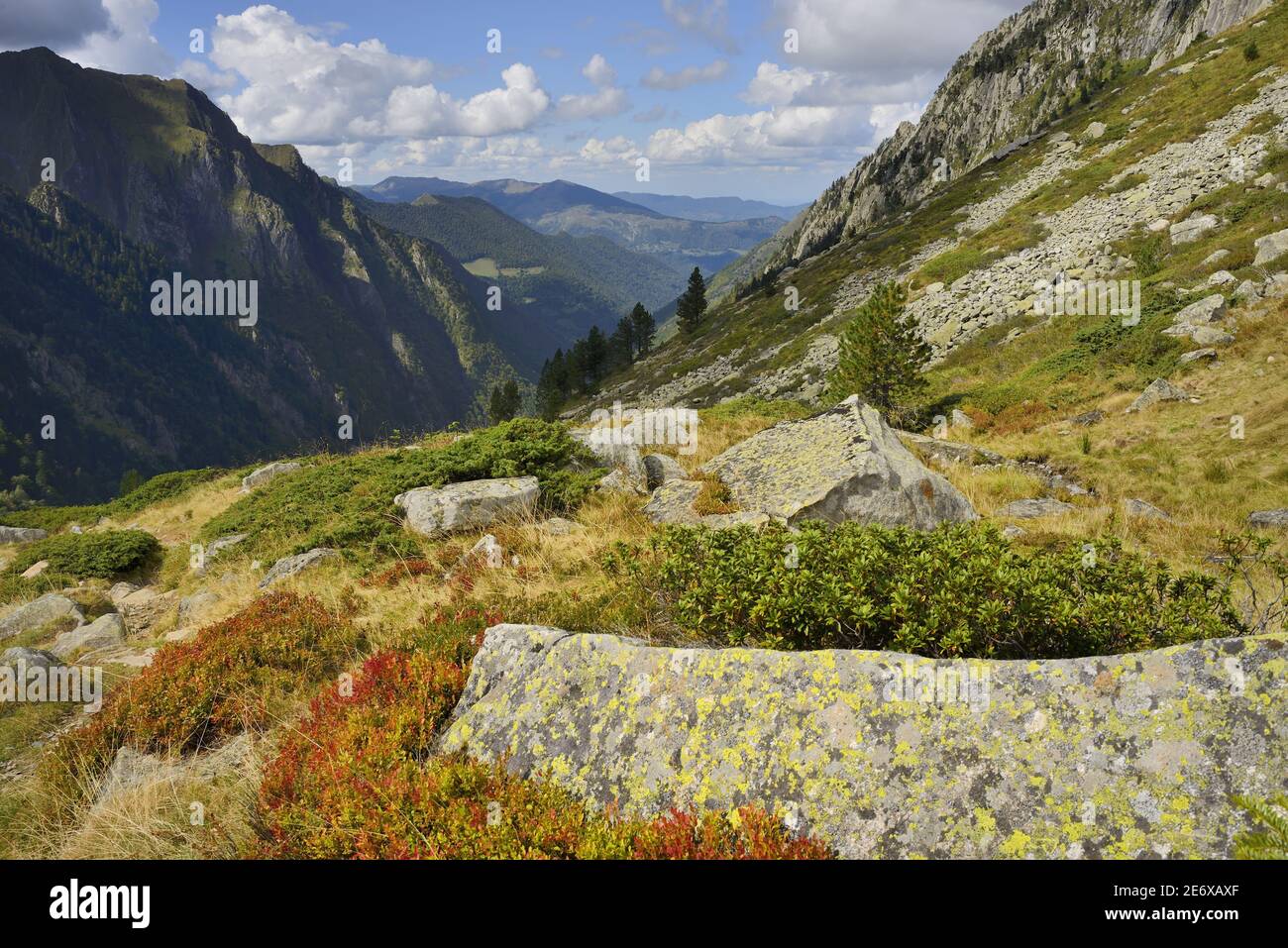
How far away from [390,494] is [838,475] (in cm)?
936

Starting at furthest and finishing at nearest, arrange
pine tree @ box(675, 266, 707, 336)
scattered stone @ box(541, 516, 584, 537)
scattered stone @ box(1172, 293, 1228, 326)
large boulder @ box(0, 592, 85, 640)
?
pine tree @ box(675, 266, 707, 336) < scattered stone @ box(1172, 293, 1228, 326) < large boulder @ box(0, 592, 85, 640) < scattered stone @ box(541, 516, 584, 537)

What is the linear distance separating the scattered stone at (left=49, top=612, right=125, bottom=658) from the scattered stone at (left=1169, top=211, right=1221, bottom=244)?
48.1 m

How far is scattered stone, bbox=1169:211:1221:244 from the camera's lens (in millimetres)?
35188

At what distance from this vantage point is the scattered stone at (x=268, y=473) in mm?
22984

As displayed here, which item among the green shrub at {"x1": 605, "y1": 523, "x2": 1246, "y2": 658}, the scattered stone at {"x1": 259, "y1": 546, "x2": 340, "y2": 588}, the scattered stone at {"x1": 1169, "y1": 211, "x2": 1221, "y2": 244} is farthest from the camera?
the scattered stone at {"x1": 1169, "y1": 211, "x2": 1221, "y2": 244}

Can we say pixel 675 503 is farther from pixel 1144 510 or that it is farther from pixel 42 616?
pixel 42 616

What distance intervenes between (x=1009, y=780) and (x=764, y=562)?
2.63m

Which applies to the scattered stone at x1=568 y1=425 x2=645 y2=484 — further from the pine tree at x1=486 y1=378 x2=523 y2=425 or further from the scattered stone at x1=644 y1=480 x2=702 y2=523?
the pine tree at x1=486 y1=378 x2=523 y2=425

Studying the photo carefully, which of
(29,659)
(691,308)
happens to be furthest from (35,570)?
(691,308)

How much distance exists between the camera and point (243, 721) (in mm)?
6348

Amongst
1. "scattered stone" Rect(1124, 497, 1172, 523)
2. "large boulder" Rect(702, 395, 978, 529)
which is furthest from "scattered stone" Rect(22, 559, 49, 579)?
"scattered stone" Rect(1124, 497, 1172, 523)

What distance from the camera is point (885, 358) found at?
23953mm

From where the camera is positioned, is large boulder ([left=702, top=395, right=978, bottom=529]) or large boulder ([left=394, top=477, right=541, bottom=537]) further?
large boulder ([left=394, top=477, right=541, bottom=537])
